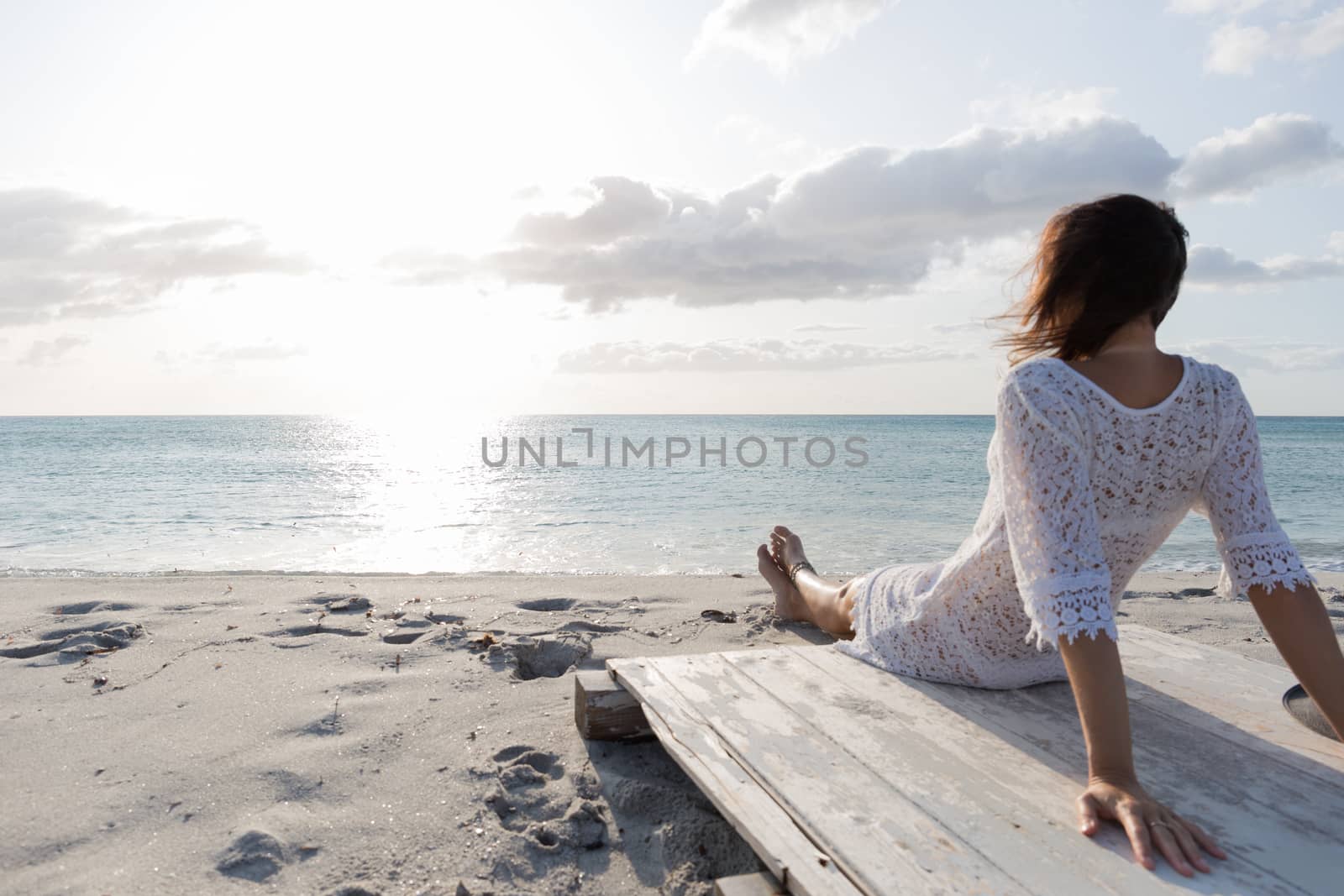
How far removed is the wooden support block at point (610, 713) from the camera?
2.75m

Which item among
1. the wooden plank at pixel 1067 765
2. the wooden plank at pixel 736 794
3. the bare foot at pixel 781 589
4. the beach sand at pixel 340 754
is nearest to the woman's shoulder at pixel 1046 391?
the wooden plank at pixel 1067 765

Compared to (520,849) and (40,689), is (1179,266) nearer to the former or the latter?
(520,849)

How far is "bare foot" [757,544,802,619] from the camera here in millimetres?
4367

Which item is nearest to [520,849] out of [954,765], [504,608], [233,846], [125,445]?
[233,846]

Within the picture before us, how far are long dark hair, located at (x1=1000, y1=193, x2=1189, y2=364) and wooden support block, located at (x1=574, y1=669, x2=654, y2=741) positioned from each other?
1.70 metres

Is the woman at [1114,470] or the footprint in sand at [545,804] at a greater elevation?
the woman at [1114,470]

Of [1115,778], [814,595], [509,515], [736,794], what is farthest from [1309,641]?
[509,515]

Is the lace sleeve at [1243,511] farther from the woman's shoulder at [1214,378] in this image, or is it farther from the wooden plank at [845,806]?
the wooden plank at [845,806]

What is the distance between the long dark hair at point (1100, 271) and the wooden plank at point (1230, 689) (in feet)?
3.93

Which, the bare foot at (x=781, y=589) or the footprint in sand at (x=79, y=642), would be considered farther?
the bare foot at (x=781, y=589)

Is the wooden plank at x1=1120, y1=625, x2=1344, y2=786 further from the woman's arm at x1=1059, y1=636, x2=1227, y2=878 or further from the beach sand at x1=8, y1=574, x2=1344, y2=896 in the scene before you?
the beach sand at x1=8, y1=574, x2=1344, y2=896

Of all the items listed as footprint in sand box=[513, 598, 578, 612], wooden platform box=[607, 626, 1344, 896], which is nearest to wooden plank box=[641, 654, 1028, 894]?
wooden platform box=[607, 626, 1344, 896]

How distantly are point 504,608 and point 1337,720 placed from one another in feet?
12.3

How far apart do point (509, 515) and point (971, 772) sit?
10.7 meters
